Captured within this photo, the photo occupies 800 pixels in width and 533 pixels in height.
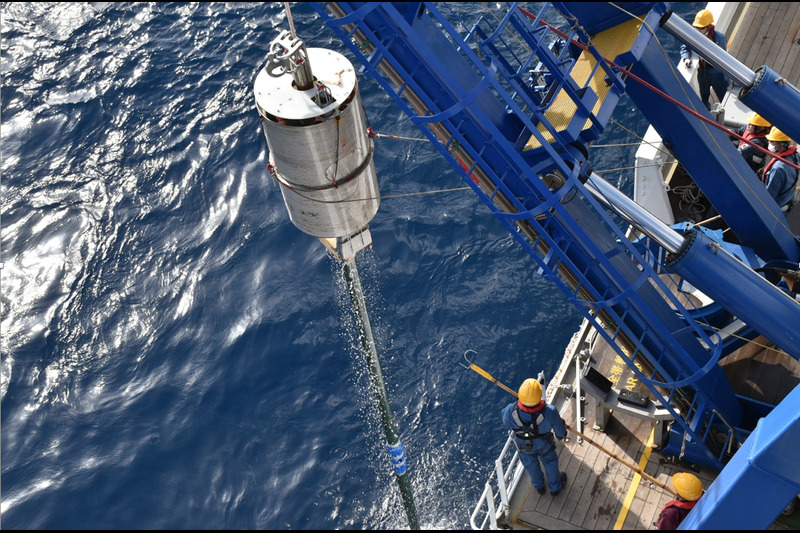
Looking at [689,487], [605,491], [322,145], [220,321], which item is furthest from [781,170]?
[220,321]

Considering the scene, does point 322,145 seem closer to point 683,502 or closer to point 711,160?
point 711,160

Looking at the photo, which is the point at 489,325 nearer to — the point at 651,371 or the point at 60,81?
the point at 651,371

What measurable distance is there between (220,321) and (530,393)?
28.5 feet

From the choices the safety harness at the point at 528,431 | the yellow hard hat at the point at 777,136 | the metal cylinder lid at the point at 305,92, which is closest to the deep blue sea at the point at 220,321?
the safety harness at the point at 528,431

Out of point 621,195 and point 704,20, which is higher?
point 621,195

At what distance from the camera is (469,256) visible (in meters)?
18.8

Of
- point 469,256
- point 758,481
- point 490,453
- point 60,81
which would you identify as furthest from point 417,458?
point 60,81

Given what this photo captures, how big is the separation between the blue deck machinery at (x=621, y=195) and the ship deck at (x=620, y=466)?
0.59 metres

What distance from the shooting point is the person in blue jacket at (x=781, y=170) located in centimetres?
1441

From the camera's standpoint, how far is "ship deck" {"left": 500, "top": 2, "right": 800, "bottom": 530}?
41.0 feet

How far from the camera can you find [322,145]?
8195 millimetres

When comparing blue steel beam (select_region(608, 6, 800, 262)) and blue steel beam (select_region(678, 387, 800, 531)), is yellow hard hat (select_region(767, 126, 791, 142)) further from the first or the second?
blue steel beam (select_region(678, 387, 800, 531))

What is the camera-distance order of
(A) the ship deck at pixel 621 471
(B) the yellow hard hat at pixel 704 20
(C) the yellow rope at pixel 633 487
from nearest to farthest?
(C) the yellow rope at pixel 633 487 < (A) the ship deck at pixel 621 471 < (B) the yellow hard hat at pixel 704 20

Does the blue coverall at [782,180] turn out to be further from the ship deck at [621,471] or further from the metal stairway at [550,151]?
the metal stairway at [550,151]
